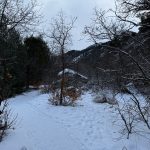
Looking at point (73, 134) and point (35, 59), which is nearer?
point (73, 134)

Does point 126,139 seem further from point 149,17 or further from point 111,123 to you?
point 149,17

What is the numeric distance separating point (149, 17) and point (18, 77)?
2539 cm

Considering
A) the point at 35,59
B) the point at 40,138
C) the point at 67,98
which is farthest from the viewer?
the point at 35,59

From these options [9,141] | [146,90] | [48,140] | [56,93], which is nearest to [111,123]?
[146,90]

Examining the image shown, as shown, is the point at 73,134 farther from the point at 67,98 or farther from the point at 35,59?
the point at 35,59

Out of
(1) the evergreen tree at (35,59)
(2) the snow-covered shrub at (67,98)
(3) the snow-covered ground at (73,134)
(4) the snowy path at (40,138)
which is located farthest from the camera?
(1) the evergreen tree at (35,59)

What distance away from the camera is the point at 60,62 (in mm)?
21672

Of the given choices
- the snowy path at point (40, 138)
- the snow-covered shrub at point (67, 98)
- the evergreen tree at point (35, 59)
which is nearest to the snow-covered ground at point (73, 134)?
the snowy path at point (40, 138)

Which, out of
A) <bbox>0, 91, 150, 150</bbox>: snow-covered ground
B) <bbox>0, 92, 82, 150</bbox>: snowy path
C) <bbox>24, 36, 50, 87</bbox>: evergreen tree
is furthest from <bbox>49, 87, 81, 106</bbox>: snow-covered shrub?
→ <bbox>24, 36, 50, 87</bbox>: evergreen tree

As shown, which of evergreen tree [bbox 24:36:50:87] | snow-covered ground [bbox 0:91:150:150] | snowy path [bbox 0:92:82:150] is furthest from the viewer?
evergreen tree [bbox 24:36:50:87]

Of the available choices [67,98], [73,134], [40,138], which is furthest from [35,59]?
[40,138]

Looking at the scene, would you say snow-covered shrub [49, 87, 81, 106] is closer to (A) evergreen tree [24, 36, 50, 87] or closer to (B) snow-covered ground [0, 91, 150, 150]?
(B) snow-covered ground [0, 91, 150, 150]

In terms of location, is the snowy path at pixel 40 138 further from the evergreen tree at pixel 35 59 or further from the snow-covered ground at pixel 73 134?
the evergreen tree at pixel 35 59

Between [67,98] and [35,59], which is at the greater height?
[35,59]
